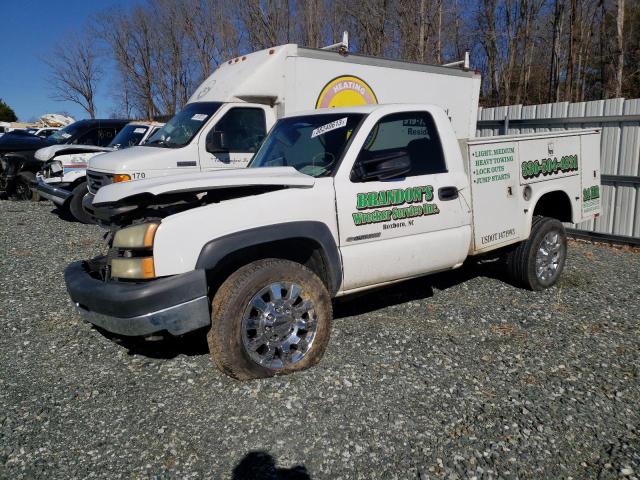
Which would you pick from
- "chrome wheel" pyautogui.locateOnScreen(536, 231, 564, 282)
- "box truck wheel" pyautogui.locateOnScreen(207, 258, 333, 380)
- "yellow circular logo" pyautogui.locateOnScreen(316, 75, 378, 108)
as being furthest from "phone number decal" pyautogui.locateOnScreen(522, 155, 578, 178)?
"yellow circular logo" pyautogui.locateOnScreen(316, 75, 378, 108)

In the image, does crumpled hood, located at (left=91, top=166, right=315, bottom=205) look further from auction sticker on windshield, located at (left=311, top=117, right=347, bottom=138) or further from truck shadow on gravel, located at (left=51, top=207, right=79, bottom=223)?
truck shadow on gravel, located at (left=51, top=207, right=79, bottom=223)

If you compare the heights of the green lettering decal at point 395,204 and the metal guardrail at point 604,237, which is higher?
the green lettering decal at point 395,204

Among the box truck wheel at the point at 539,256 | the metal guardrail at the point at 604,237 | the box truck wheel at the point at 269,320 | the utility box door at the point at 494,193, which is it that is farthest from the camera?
the metal guardrail at the point at 604,237

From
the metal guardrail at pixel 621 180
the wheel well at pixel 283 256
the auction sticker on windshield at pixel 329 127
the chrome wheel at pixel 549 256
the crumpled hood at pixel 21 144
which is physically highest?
the crumpled hood at pixel 21 144

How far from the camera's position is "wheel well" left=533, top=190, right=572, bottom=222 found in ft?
20.2

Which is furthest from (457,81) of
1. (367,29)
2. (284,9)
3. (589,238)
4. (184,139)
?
(284,9)

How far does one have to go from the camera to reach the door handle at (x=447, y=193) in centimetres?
462

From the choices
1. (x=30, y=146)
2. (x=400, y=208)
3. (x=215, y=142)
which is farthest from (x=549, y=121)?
(x=30, y=146)

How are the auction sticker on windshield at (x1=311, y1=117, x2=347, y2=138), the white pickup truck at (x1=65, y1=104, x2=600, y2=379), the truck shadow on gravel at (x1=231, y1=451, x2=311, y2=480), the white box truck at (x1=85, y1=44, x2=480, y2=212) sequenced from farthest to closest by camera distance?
1. the white box truck at (x1=85, y1=44, x2=480, y2=212)
2. the auction sticker on windshield at (x1=311, y1=117, x2=347, y2=138)
3. the white pickup truck at (x1=65, y1=104, x2=600, y2=379)
4. the truck shadow on gravel at (x1=231, y1=451, x2=311, y2=480)

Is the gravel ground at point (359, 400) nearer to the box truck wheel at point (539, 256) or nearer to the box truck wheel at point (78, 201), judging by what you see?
the box truck wheel at point (539, 256)

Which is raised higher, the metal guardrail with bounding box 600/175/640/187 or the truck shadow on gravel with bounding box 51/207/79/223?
the metal guardrail with bounding box 600/175/640/187

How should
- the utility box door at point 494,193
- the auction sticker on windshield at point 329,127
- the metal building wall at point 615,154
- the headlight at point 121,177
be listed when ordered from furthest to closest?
1. the metal building wall at point 615,154
2. the headlight at point 121,177
3. the utility box door at point 494,193
4. the auction sticker on windshield at point 329,127

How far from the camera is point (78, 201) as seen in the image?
33.0ft

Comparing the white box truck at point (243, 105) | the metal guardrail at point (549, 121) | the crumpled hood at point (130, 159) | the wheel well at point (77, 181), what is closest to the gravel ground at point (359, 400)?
the crumpled hood at point (130, 159)
